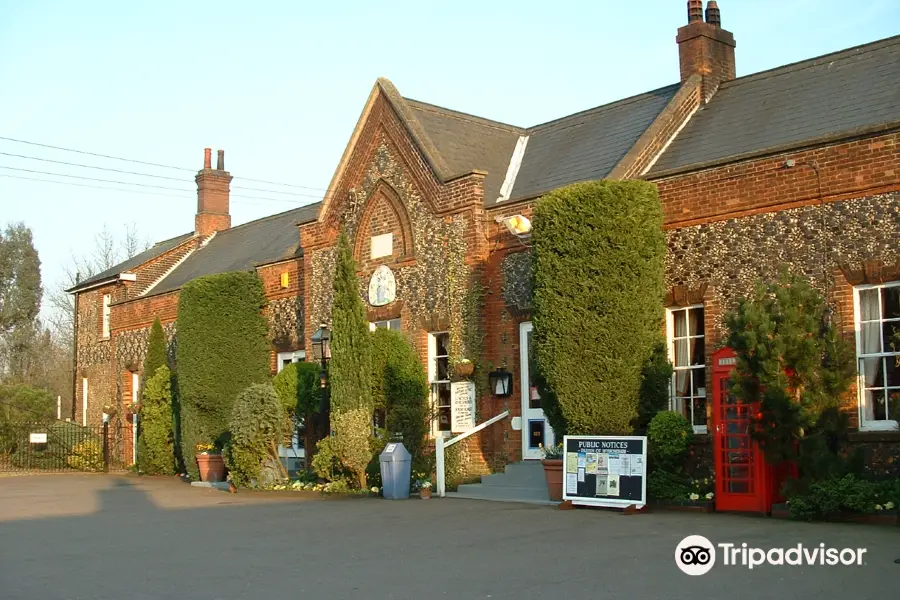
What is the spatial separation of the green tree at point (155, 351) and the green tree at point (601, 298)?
15.1m

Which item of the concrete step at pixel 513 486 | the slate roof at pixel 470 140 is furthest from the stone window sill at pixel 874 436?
the slate roof at pixel 470 140

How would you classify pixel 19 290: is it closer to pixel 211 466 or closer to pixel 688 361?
pixel 211 466

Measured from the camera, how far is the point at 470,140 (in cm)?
2220

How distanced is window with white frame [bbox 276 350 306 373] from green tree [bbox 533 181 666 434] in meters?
9.89

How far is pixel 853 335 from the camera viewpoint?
13.8 meters

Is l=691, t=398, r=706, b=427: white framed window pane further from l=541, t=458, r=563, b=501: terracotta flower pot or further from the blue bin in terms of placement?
the blue bin

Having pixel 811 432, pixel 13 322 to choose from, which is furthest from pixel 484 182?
pixel 13 322

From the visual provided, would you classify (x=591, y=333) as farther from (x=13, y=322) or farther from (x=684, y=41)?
(x=13, y=322)

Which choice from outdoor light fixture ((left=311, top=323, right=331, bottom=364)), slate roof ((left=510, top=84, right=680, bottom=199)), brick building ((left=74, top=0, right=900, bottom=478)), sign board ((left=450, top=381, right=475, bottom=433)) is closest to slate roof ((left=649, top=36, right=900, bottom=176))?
brick building ((left=74, top=0, right=900, bottom=478))

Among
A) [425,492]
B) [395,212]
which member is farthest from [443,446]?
[395,212]

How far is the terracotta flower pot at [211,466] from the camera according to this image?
23016mm

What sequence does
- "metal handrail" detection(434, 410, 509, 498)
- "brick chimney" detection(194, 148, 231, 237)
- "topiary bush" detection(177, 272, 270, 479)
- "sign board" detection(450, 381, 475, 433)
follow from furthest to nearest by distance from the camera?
"brick chimney" detection(194, 148, 231, 237) → "topiary bush" detection(177, 272, 270, 479) → "sign board" detection(450, 381, 475, 433) → "metal handrail" detection(434, 410, 509, 498)

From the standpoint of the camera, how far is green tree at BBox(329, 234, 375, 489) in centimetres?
1830

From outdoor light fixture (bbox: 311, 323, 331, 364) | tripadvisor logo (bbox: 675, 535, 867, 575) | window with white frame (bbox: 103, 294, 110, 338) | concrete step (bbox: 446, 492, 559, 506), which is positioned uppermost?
window with white frame (bbox: 103, 294, 110, 338)
